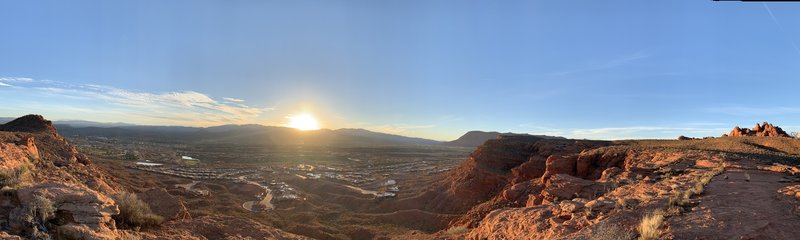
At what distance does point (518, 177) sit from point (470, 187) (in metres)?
3.54

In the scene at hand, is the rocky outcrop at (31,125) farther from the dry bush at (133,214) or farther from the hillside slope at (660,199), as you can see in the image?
the hillside slope at (660,199)

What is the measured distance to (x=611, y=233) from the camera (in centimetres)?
845

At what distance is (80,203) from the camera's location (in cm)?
896

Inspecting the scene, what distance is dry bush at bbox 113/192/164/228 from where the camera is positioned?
10.7 meters

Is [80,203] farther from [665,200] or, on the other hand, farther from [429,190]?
[429,190]

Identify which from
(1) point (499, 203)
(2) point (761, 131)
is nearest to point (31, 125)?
(1) point (499, 203)

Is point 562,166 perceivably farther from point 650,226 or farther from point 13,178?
point 13,178

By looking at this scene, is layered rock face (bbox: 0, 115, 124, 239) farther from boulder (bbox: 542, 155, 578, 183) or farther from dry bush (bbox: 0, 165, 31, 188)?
boulder (bbox: 542, 155, 578, 183)

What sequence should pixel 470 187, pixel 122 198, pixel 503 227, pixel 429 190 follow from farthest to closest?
pixel 429 190
pixel 470 187
pixel 503 227
pixel 122 198

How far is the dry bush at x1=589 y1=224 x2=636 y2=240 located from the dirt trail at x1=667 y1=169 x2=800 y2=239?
32.2 inches

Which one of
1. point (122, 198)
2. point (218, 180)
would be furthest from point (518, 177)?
point (218, 180)

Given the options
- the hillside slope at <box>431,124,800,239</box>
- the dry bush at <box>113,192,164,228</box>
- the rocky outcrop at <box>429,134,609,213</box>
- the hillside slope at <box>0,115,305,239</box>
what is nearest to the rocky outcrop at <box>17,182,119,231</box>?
the hillside slope at <box>0,115,305,239</box>

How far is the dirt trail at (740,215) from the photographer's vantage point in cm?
779

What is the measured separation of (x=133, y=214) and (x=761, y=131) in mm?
42828
